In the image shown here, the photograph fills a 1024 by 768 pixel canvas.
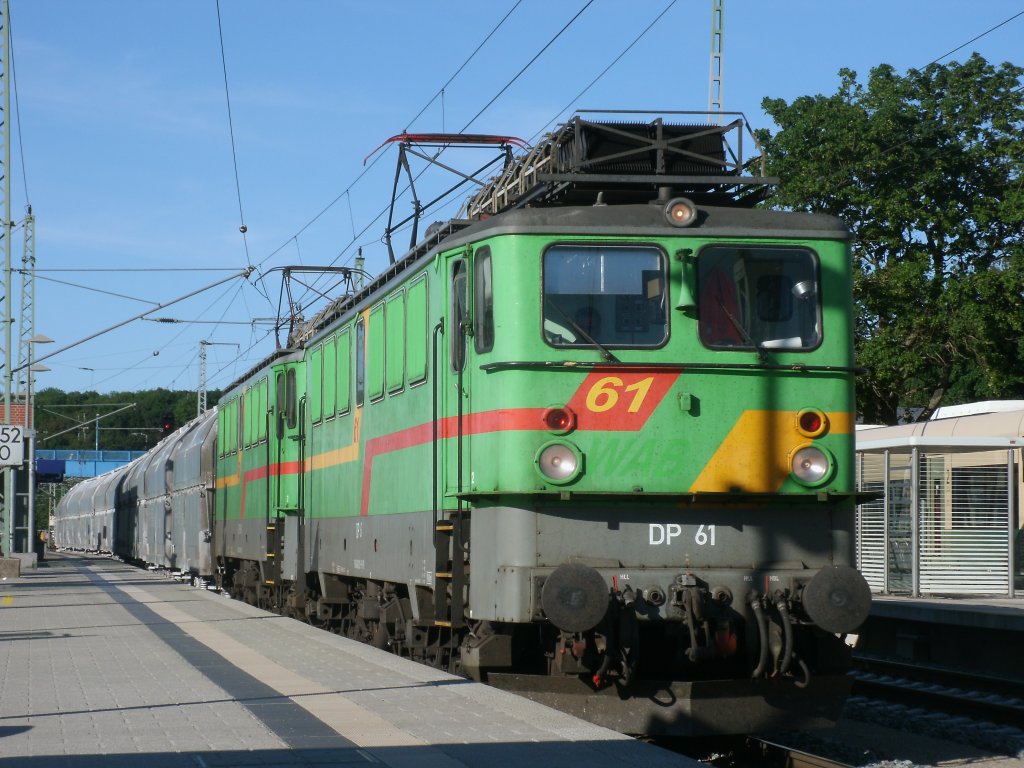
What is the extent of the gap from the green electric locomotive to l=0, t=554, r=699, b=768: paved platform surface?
725 millimetres

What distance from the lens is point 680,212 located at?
10.0 m

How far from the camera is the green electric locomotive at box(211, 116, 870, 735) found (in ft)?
30.8

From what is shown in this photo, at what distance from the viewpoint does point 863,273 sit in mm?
31891

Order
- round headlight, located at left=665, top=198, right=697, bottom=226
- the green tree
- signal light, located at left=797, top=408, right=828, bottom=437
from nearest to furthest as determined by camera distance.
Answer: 1. signal light, located at left=797, top=408, right=828, bottom=437
2. round headlight, located at left=665, top=198, right=697, bottom=226
3. the green tree

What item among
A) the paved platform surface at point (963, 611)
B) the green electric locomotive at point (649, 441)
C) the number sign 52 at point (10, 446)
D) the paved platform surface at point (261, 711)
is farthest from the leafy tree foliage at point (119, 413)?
the green electric locomotive at point (649, 441)

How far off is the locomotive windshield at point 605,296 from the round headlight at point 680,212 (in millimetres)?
260

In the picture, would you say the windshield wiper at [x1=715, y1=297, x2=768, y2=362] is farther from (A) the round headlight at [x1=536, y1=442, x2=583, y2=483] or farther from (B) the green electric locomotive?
(A) the round headlight at [x1=536, y1=442, x2=583, y2=483]

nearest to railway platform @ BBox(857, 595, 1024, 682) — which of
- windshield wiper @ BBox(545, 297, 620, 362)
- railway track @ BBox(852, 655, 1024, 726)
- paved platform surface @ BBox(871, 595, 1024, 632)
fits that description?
paved platform surface @ BBox(871, 595, 1024, 632)

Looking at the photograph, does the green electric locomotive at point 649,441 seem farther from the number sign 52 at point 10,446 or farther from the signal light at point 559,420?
the number sign 52 at point 10,446

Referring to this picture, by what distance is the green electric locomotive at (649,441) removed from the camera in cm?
938

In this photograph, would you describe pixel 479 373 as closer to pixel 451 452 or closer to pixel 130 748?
pixel 451 452

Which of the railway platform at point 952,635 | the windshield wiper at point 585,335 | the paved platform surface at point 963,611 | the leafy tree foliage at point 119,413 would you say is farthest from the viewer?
the leafy tree foliage at point 119,413

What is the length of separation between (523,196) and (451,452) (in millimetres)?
2001

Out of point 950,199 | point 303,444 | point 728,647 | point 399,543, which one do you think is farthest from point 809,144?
point 728,647
